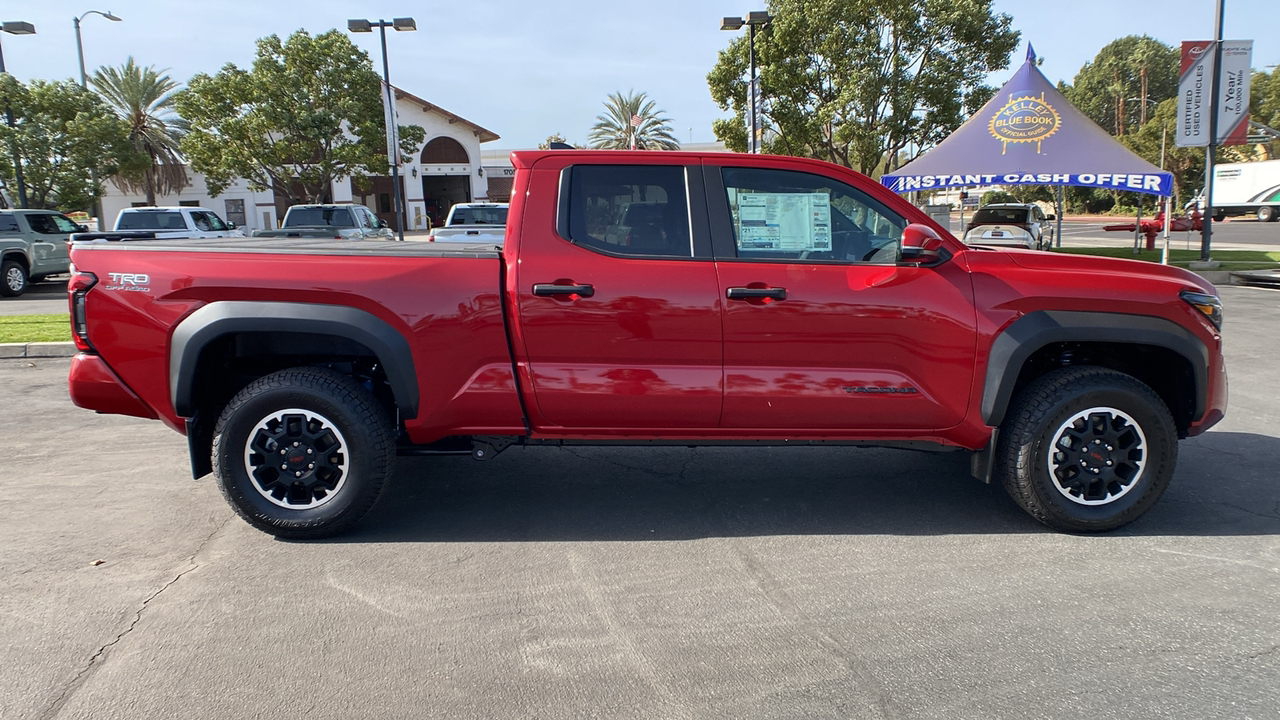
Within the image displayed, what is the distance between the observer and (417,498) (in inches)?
189

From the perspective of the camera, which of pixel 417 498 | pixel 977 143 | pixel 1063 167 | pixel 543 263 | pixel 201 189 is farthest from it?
pixel 201 189

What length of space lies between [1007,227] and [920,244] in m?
18.1

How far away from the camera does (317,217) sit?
765 inches

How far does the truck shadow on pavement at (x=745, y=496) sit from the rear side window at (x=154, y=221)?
1641 cm

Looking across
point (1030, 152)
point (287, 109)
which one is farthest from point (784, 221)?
point (287, 109)

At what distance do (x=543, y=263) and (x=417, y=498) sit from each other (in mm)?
1739

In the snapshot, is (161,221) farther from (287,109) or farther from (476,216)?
(287,109)

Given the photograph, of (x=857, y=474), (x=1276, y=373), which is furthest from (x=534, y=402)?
(x=1276, y=373)

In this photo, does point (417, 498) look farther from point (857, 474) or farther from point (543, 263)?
point (857, 474)

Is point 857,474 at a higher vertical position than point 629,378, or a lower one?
lower

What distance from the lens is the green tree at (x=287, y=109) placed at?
2633 cm

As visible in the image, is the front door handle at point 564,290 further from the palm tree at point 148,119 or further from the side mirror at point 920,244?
the palm tree at point 148,119

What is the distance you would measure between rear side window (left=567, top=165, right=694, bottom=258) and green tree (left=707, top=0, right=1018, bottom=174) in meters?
19.3

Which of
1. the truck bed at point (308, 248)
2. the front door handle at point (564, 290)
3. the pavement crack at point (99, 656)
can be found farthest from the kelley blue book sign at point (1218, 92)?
the pavement crack at point (99, 656)
